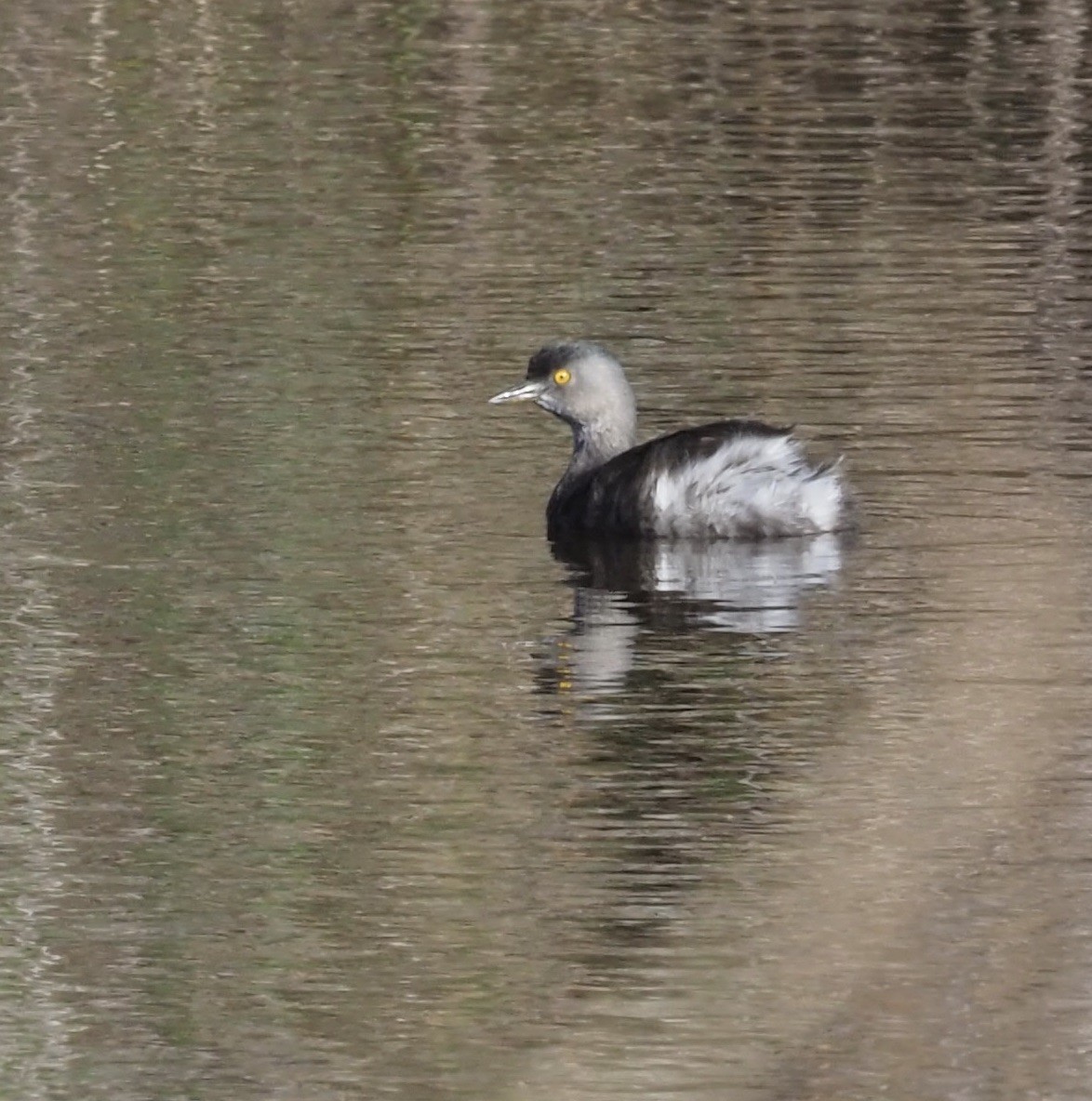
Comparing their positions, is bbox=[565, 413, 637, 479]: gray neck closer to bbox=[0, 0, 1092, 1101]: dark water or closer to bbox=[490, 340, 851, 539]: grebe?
bbox=[0, 0, 1092, 1101]: dark water

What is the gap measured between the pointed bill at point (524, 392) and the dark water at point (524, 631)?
235 millimetres

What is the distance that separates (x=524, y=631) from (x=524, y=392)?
2109 millimetres

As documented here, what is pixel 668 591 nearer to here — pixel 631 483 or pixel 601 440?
pixel 631 483

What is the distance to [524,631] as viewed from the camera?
8750mm

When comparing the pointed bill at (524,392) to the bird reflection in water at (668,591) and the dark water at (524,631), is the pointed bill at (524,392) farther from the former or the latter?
the bird reflection in water at (668,591)

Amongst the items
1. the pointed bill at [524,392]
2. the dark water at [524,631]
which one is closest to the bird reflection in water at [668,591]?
the dark water at [524,631]

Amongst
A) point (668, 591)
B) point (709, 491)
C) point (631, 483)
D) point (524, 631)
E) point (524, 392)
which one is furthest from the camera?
point (524, 392)

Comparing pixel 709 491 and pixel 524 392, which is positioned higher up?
pixel 524 392

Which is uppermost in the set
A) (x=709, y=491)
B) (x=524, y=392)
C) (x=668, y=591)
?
(x=524, y=392)

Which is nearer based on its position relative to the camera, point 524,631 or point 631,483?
point 524,631

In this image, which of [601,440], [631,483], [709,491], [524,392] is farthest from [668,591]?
[524,392]

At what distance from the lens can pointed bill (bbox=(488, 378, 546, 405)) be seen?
35.1 feet

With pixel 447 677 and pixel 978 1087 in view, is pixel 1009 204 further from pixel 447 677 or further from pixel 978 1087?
pixel 978 1087

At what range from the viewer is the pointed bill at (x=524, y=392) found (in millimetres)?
10695
